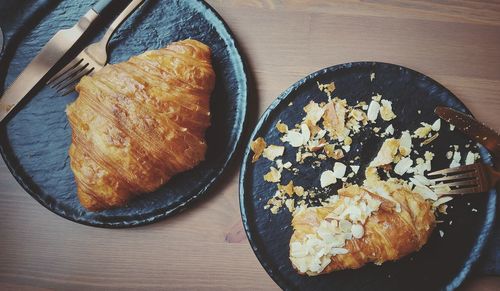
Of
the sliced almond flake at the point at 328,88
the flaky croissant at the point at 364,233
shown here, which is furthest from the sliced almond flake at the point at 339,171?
the sliced almond flake at the point at 328,88

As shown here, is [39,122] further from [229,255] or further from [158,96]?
[229,255]

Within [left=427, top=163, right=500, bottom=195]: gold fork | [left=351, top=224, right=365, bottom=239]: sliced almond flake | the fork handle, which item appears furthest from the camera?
the fork handle

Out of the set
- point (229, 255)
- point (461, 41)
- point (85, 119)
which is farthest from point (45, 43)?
point (461, 41)

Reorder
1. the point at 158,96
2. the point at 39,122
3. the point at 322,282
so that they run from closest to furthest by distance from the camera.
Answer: the point at 158,96 < the point at 322,282 < the point at 39,122

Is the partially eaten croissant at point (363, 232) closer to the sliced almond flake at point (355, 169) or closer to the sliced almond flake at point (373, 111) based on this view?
the sliced almond flake at point (355, 169)

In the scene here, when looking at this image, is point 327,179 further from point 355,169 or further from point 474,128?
point 474,128

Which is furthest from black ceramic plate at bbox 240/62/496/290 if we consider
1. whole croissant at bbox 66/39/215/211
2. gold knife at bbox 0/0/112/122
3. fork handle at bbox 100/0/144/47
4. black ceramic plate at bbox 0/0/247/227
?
gold knife at bbox 0/0/112/122

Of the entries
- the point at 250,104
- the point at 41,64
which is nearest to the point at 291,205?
the point at 250,104

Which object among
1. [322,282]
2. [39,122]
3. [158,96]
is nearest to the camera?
[158,96]

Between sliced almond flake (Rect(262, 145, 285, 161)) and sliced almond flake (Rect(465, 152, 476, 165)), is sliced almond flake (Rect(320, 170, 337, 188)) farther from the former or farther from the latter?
sliced almond flake (Rect(465, 152, 476, 165))
